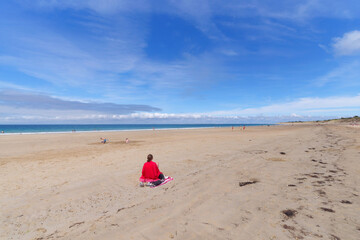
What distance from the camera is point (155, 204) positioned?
215 inches

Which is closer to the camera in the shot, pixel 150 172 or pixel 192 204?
pixel 192 204

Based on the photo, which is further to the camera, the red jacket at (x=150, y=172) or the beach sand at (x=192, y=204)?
the red jacket at (x=150, y=172)

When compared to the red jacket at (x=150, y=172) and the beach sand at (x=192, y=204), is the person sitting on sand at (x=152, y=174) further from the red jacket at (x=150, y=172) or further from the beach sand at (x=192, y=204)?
the beach sand at (x=192, y=204)

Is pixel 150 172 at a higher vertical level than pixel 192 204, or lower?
higher

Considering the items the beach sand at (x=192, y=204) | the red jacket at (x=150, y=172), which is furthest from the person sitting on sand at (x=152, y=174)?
the beach sand at (x=192, y=204)

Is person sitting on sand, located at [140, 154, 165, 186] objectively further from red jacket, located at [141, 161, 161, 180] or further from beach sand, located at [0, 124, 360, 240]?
beach sand, located at [0, 124, 360, 240]

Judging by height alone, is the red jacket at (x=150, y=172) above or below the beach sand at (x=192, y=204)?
above

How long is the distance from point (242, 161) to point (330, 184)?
15.3ft

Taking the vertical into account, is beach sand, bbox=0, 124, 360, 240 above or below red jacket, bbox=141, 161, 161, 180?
below

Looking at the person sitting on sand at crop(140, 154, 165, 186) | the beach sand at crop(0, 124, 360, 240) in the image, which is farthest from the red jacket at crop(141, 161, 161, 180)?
the beach sand at crop(0, 124, 360, 240)

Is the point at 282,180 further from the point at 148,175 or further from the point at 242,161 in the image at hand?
the point at 148,175

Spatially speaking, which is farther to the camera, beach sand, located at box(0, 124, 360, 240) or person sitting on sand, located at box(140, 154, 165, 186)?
person sitting on sand, located at box(140, 154, 165, 186)

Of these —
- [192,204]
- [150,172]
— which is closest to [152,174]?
[150,172]

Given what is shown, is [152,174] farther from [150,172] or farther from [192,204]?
[192,204]
